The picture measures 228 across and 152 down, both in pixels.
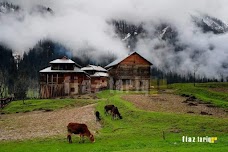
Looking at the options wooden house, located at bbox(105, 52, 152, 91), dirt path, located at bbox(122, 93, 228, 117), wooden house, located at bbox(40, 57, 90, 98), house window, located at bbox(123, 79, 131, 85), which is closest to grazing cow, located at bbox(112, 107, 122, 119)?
dirt path, located at bbox(122, 93, 228, 117)

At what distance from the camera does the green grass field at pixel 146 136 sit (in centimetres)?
2152

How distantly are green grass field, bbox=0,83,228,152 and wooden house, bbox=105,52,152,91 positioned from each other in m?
46.8

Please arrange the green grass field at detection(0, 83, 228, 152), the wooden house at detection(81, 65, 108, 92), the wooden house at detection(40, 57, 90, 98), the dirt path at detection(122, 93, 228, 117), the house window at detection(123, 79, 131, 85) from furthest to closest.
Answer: the wooden house at detection(81, 65, 108, 92)
the house window at detection(123, 79, 131, 85)
the wooden house at detection(40, 57, 90, 98)
the dirt path at detection(122, 93, 228, 117)
the green grass field at detection(0, 83, 228, 152)

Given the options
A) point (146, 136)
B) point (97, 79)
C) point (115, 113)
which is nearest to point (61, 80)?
point (97, 79)

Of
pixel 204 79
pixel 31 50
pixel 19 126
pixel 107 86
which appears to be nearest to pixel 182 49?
pixel 204 79

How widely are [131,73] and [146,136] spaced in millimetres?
56722

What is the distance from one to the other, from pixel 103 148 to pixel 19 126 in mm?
16191

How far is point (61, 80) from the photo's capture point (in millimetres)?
78750

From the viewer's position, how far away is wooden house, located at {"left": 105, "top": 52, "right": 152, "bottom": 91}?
8162cm

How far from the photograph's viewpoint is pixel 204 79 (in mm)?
157250

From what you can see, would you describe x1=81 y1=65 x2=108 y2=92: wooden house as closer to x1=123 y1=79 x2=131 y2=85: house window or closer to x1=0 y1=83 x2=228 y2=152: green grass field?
x1=123 y1=79 x2=131 y2=85: house window

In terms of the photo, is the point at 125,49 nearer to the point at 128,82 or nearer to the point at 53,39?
the point at 53,39

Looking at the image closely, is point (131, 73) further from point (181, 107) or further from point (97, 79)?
point (181, 107)

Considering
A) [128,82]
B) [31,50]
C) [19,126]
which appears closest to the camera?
[19,126]
